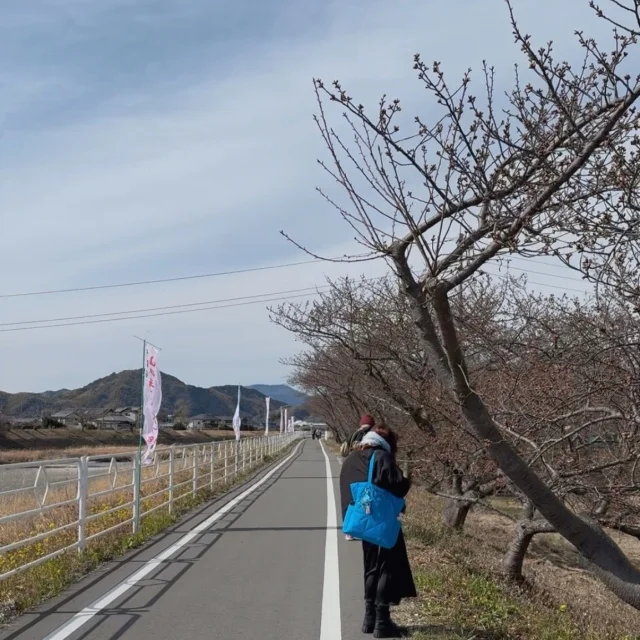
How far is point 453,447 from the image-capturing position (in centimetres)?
1139

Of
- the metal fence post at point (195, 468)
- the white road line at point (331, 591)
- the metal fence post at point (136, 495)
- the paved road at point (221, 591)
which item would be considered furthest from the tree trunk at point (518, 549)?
the metal fence post at point (195, 468)

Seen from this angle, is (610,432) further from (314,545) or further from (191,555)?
(191,555)

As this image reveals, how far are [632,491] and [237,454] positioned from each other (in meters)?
18.1

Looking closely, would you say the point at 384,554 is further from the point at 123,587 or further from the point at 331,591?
the point at 123,587

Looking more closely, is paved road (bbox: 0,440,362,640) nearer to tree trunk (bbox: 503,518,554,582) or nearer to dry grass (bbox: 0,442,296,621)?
dry grass (bbox: 0,442,296,621)

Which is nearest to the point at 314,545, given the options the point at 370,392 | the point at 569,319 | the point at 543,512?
the point at 569,319

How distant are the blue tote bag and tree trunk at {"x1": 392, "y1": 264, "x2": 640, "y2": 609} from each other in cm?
88

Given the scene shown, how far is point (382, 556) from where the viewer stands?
564 cm

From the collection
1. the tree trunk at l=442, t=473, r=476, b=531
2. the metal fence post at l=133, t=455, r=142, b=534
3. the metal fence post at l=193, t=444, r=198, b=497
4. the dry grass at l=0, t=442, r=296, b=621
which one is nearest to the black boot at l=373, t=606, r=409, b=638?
the dry grass at l=0, t=442, r=296, b=621

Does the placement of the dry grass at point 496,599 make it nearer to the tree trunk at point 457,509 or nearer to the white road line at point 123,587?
the tree trunk at point 457,509

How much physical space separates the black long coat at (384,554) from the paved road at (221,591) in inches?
19.0

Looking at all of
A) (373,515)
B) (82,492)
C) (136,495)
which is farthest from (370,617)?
(136,495)

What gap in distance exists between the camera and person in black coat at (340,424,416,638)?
5539 mm

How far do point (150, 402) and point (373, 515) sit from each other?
9.39m
